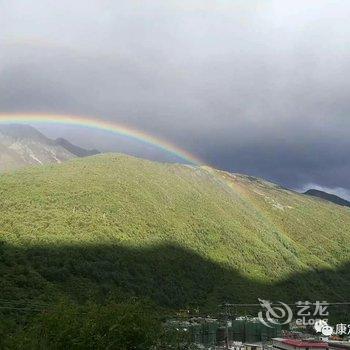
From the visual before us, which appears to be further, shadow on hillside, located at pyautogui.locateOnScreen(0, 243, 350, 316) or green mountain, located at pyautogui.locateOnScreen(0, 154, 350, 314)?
green mountain, located at pyautogui.locateOnScreen(0, 154, 350, 314)

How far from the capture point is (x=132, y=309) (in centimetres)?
2973

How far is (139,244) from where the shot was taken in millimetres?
117625

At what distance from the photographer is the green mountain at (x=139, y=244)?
86375 mm

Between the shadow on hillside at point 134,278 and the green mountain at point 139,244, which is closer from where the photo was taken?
the shadow on hillside at point 134,278

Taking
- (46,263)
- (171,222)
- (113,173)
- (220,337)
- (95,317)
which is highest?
(113,173)

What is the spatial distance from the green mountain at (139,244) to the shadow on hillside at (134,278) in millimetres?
260

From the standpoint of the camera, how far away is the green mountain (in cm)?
8638

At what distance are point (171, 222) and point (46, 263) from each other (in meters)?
66.2

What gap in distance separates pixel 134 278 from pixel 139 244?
19.2 meters

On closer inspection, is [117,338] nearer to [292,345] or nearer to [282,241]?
[292,345]

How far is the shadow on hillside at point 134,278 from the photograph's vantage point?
76.4m

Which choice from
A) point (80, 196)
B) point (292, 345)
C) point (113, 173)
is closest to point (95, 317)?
point (292, 345)

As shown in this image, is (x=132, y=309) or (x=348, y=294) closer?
(x=132, y=309)

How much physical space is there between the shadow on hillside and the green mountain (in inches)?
10.2
